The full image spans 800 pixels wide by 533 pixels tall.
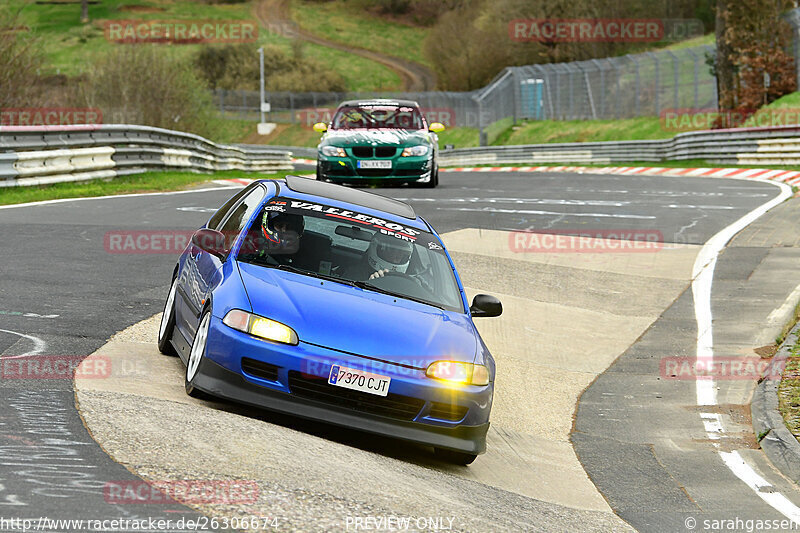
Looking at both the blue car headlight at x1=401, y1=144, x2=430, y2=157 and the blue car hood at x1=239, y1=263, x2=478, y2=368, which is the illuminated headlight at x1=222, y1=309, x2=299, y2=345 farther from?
the blue car headlight at x1=401, y1=144, x2=430, y2=157

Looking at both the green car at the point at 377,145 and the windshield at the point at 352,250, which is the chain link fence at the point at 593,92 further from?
the windshield at the point at 352,250

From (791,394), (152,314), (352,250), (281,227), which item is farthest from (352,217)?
(791,394)

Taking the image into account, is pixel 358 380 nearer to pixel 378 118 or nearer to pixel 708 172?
pixel 378 118

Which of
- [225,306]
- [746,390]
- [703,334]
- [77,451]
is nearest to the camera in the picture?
[77,451]

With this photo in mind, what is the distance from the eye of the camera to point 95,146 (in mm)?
21703

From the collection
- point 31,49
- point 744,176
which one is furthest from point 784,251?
point 31,49

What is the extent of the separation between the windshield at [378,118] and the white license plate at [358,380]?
1501 centimetres

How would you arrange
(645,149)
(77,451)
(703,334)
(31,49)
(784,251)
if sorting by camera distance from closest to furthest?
1. (77,451)
2. (703,334)
3. (784,251)
4. (31,49)
5. (645,149)

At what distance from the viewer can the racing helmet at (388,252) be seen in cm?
775

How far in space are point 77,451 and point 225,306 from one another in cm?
163

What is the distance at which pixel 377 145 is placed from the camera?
2072 centimetres

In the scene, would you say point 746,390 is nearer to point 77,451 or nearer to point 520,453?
point 520,453

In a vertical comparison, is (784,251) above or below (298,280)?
below

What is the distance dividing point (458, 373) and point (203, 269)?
2063 mm
